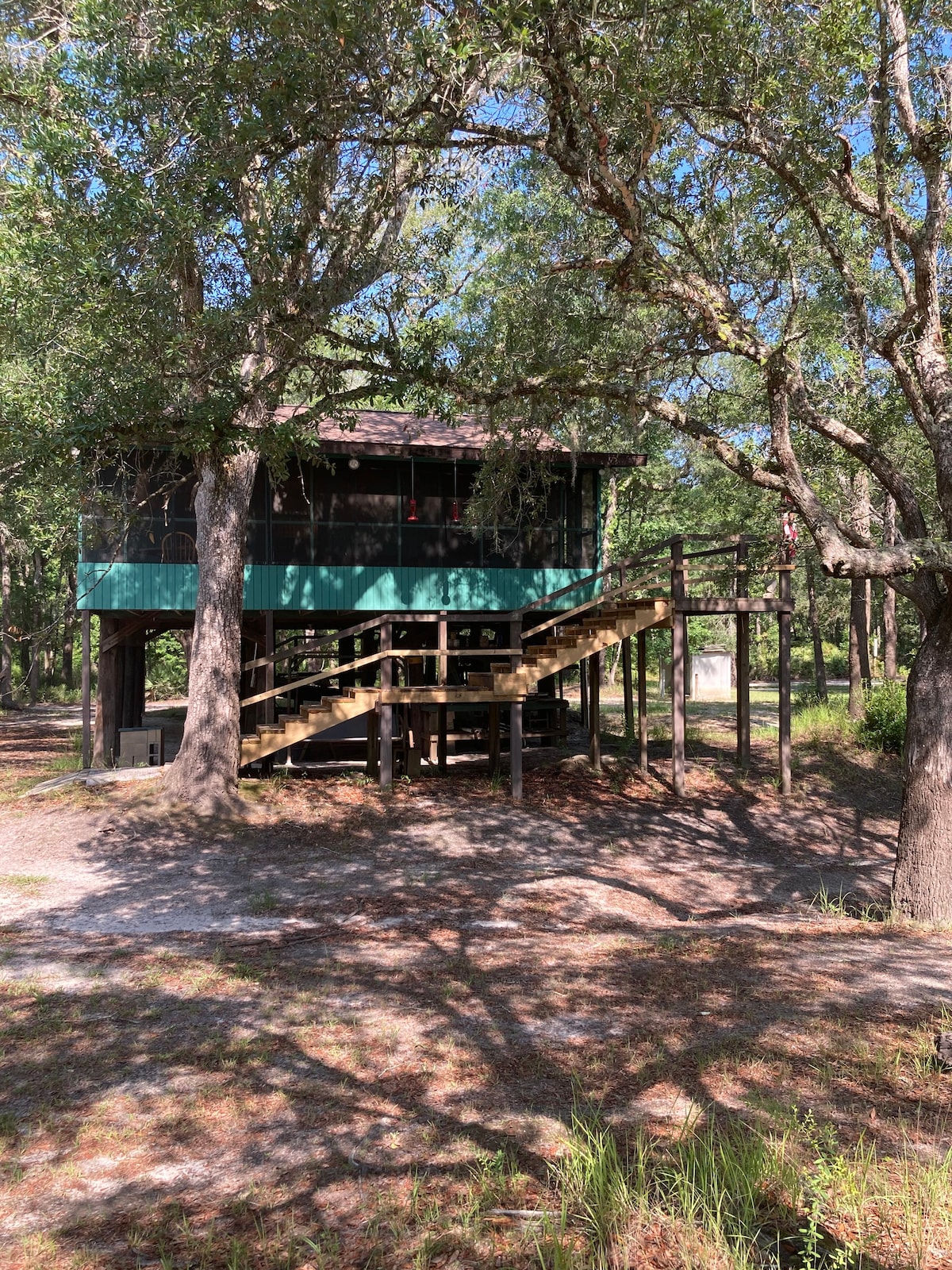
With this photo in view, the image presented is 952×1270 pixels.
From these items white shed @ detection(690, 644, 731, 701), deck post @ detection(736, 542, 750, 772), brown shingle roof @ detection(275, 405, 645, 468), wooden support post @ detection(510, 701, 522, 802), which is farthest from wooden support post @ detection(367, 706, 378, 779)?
white shed @ detection(690, 644, 731, 701)

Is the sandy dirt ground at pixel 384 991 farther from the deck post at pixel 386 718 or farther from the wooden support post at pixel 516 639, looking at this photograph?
the wooden support post at pixel 516 639

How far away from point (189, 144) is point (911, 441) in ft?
49.3

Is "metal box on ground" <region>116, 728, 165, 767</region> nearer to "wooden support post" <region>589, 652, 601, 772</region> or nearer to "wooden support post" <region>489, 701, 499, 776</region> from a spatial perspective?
"wooden support post" <region>489, 701, 499, 776</region>

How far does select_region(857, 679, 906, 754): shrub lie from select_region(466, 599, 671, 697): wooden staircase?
5.09 metres

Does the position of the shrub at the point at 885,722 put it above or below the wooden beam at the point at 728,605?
below

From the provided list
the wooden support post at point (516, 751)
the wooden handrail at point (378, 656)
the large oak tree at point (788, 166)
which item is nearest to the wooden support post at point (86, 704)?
the wooden handrail at point (378, 656)

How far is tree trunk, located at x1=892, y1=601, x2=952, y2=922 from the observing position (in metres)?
8.23

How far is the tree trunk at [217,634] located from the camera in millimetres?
12781

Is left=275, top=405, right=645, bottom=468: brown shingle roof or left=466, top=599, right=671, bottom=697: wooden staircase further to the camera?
left=275, top=405, right=645, bottom=468: brown shingle roof

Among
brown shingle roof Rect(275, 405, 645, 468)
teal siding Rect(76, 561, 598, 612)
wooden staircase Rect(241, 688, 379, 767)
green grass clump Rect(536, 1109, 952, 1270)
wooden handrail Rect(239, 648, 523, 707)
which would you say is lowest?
green grass clump Rect(536, 1109, 952, 1270)

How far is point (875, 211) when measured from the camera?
8.48 metres

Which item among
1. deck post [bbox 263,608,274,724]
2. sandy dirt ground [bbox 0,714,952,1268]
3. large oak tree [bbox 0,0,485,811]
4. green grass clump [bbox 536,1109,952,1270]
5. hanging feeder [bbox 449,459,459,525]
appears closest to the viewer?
green grass clump [bbox 536,1109,952,1270]

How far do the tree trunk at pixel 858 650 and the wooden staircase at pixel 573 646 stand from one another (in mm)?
6473

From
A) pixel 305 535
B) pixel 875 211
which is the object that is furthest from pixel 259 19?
pixel 305 535
